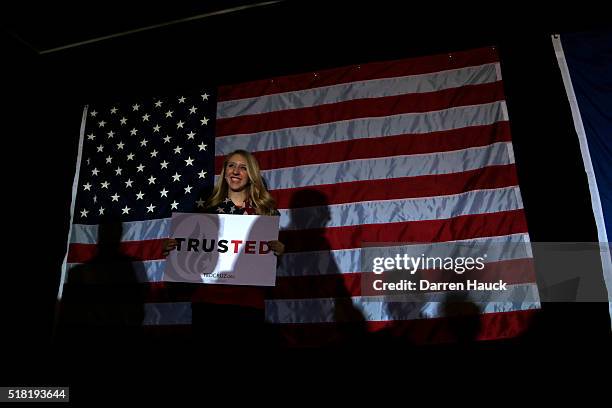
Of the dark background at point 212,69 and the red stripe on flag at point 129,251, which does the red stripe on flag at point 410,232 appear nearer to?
the dark background at point 212,69

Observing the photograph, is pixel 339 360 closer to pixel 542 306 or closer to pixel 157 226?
pixel 542 306

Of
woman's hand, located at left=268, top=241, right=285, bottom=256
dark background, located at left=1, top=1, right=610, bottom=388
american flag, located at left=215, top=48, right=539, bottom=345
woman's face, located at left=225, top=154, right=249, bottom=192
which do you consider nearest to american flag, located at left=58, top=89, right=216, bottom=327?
dark background, located at left=1, top=1, right=610, bottom=388

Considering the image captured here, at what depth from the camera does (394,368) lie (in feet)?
7.18

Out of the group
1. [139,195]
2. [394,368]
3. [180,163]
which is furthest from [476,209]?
[139,195]

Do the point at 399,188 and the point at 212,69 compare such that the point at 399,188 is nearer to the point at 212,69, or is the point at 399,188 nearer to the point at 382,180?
the point at 382,180

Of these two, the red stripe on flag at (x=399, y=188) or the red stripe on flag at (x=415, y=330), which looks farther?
the red stripe on flag at (x=399, y=188)

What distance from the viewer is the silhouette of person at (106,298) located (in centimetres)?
255

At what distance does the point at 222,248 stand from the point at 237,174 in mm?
393

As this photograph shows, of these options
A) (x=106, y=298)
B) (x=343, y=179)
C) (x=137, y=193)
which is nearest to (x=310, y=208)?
(x=343, y=179)

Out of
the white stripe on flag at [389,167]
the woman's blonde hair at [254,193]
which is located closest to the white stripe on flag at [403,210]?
the white stripe on flag at [389,167]

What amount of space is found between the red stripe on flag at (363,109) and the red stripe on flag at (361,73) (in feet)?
0.53

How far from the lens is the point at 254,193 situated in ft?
6.82

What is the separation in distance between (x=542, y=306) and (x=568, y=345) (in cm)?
21

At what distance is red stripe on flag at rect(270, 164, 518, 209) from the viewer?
232cm
